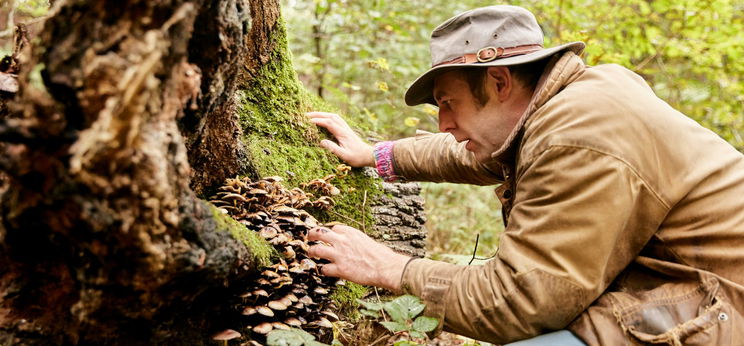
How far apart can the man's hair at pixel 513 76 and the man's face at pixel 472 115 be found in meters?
0.03

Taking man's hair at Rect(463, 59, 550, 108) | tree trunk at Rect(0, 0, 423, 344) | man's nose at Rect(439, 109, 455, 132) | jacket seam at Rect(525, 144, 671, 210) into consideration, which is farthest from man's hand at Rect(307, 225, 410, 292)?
man's hair at Rect(463, 59, 550, 108)

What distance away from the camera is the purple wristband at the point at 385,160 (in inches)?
174

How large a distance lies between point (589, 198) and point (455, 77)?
1.26 m

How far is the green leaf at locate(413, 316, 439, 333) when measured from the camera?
2.62 metres

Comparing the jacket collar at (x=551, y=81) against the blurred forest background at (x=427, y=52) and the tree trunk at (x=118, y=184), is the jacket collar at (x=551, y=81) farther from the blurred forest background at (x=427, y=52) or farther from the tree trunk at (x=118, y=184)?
the blurred forest background at (x=427, y=52)

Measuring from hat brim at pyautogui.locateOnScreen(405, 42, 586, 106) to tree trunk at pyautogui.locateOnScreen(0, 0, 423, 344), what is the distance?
137 cm

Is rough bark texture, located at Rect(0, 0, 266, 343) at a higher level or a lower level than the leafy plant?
higher

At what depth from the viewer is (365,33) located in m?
8.45

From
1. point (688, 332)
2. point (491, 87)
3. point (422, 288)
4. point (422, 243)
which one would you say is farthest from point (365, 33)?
point (688, 332)

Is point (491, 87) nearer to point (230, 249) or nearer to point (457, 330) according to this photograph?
Result: point (457, 330)

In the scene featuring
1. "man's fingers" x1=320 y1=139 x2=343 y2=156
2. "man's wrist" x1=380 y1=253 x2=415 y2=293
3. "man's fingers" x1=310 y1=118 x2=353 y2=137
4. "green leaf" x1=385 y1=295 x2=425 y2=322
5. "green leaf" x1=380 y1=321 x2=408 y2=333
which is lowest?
"green leaf" x1=380 y1=321 x2=408 y2=333

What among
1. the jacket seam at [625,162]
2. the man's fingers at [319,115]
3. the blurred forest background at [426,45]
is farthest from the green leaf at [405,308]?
the blurred forest background at [426,45]

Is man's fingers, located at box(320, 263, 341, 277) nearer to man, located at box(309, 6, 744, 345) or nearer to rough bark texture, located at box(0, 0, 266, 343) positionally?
man, located at box(309, 6, 744, 345)

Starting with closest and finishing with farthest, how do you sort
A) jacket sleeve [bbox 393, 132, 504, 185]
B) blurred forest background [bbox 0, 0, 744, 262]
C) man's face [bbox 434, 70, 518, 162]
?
1. man's face [bbox 434, 70, 518, 162]
2. jacket sleeve [bbox 393, 132, 504, 185]
3. blurred forest background [bbox 0, 0, 744, 262]
